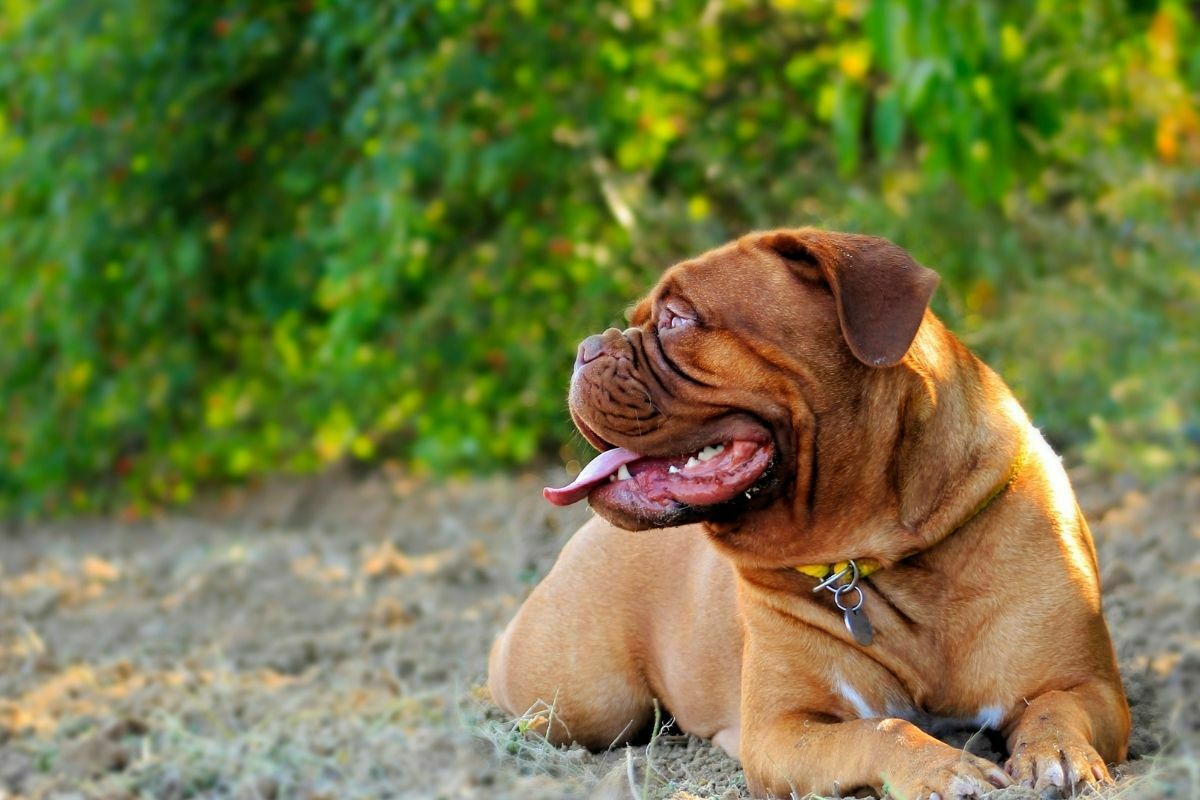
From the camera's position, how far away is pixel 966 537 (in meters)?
4.04

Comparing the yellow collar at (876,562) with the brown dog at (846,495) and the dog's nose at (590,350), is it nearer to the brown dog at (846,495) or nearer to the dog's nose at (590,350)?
the brown dog at (846,495)

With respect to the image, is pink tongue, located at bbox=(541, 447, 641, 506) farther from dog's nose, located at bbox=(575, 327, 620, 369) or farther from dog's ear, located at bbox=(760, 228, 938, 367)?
dog's ear, located at bbox=(760, 228, 938, 367)

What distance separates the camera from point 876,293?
3.90 meters

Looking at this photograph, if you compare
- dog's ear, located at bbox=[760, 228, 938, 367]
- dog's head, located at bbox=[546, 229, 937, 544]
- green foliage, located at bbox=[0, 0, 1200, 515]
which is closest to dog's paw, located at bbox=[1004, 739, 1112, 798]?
dog's head, located at bbox=[546, 229, 937, 544]

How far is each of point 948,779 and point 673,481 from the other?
1064mm

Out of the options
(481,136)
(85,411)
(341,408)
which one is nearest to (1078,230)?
(481,136)

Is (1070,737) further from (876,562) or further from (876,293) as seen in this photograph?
(876,293)

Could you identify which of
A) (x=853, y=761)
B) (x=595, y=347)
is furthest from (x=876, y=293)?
(x=853, y=761)

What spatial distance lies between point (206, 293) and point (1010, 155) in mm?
5415

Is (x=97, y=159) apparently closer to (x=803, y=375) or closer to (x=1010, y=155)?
(x=1010, y=155)

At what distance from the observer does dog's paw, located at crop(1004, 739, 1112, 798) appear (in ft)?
11.6

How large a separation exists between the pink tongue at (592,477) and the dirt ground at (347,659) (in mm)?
719

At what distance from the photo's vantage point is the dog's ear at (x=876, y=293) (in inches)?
152

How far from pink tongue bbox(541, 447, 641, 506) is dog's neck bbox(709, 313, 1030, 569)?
373 millimetres
